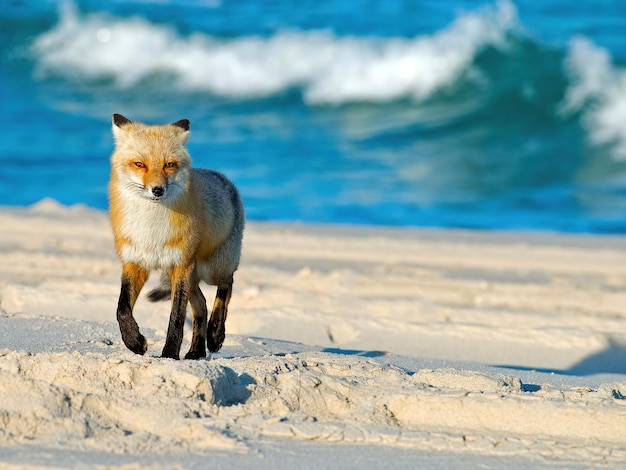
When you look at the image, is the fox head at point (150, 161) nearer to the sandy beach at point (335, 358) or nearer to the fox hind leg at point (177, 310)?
the fox hind leg at point (177, 310)

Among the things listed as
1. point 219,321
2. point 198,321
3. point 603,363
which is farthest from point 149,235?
point 603,363

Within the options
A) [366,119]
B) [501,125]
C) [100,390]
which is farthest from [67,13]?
[100,390]

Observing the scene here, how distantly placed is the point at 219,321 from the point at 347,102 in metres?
15.9

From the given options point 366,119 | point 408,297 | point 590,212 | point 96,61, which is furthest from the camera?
point 96,61

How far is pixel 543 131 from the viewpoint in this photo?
1947cm

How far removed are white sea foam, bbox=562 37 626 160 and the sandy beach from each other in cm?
816

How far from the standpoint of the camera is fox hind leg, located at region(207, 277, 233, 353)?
6367mm

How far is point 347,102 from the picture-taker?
22.0 metres

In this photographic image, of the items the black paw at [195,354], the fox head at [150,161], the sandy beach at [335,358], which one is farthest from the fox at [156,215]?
the black paw at [195,354]

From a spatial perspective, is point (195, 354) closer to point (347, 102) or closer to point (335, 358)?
point (335, 358)

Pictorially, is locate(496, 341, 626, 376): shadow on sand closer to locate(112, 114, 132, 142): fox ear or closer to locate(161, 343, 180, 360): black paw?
locate(161, 343, 180, 360): black paw

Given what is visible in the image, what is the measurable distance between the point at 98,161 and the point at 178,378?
1308cm

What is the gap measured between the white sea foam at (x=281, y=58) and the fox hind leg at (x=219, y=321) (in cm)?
1571

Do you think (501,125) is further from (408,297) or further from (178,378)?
(178,378)
